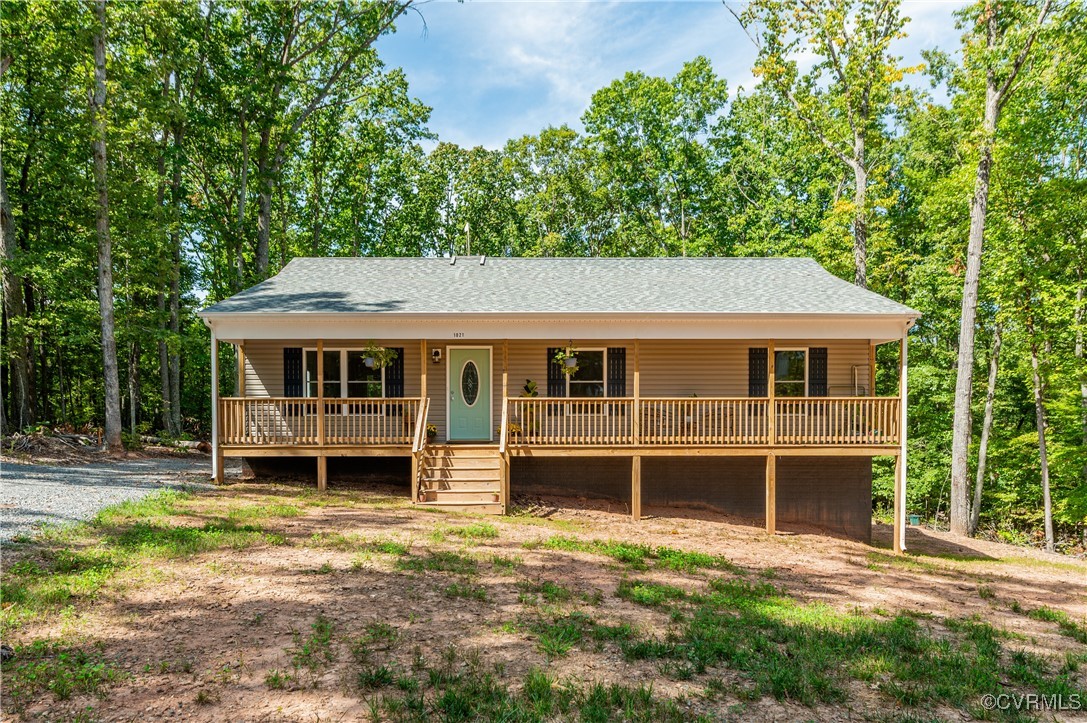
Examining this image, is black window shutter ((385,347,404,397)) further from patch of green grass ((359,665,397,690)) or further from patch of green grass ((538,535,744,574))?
patch of green grass ((359,665,397,690))

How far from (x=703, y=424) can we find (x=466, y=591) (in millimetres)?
7273

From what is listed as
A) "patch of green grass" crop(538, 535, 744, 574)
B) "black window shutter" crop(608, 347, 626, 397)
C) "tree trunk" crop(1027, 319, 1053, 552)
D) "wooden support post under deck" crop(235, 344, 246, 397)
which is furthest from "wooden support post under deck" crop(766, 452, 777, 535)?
"tree trunk" crop(1027, 319, 1053, 552)

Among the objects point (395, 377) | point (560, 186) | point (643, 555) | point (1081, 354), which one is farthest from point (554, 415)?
point (560, 186)

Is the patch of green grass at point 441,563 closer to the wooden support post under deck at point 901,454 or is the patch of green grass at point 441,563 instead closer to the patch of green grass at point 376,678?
the patch of green grass at point 376,678

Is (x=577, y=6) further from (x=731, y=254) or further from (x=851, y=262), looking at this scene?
(x=731, y=254)

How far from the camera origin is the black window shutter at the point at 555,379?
13578 mm

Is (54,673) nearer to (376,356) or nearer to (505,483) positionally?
(505,483)

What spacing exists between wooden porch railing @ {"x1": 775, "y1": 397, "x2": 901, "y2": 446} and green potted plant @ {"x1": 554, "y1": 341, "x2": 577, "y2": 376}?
4414 millimetres

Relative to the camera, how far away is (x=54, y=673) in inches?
167

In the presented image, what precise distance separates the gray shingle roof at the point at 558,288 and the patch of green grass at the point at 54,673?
783 cm

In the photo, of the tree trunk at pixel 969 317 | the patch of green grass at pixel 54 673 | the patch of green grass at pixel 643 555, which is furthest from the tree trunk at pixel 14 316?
the tree trunk at pixel 969 317

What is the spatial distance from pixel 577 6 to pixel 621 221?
15.8 meters

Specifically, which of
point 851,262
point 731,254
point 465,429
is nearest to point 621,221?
point 731,254

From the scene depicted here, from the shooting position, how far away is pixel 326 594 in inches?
235
